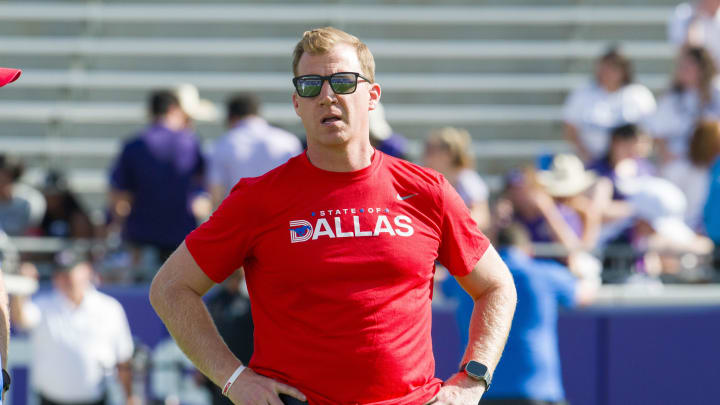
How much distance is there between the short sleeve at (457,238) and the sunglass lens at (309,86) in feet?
1.51

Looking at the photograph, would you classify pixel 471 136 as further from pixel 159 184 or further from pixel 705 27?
pixel 159 184

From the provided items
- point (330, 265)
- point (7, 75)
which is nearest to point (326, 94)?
point (330, 265)

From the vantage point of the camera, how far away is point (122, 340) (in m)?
7.75

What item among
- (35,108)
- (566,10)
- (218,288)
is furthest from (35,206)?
(566,10)

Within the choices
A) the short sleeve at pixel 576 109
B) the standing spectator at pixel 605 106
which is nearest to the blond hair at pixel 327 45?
the standing spectator at pixel 605 106

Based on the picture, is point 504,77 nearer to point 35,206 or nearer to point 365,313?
point 35,206

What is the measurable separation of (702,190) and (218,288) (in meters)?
3.48

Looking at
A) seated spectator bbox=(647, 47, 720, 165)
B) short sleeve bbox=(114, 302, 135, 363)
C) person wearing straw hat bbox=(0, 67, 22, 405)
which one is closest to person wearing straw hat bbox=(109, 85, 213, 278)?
short sleeve bbox=(114, 302, 135, 363)

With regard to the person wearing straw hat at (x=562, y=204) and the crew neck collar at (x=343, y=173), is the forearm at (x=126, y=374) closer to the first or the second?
the person wearing straw hat at (x=562, y=204)

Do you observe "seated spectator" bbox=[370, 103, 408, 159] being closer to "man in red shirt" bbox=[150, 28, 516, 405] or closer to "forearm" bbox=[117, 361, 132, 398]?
"forearm" bbox=[117, 361, 132, 398]

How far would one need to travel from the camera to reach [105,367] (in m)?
7.88

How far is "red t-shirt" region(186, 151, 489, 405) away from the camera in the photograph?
3127 millimetres

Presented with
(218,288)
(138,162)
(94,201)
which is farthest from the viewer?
(94,201)

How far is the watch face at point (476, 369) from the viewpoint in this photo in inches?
127
